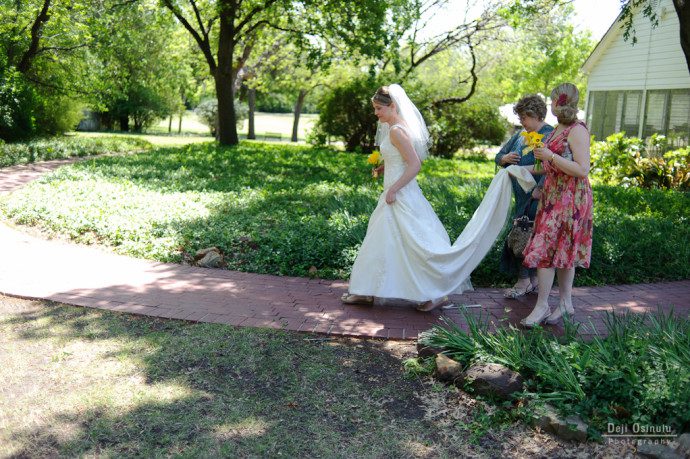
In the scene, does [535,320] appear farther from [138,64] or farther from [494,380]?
[138,64]

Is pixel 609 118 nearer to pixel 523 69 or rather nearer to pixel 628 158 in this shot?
pixel 628 158

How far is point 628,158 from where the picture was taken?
1405cm

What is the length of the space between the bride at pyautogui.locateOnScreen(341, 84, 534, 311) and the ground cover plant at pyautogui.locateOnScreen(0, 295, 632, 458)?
2.56ft

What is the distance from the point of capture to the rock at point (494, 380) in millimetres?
3699

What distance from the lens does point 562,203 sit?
4.86 metres

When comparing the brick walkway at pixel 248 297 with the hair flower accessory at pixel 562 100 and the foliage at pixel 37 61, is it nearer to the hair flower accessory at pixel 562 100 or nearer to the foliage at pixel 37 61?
the hair flower accessory at pixel 562 100

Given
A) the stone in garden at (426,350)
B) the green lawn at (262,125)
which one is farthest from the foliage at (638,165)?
the green lawn at (262,125)

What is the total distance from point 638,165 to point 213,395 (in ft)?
41.5

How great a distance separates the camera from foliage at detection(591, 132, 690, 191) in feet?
43.0

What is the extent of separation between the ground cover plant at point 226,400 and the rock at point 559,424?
5 centimetres

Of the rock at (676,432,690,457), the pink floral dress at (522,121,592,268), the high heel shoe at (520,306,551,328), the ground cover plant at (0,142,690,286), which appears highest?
the pink floral dress at (522,121,592,268)

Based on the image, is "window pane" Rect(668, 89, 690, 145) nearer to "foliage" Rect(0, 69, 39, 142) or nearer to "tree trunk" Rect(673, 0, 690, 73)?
"tree trunk" Rect(673, 0, 690, 73)

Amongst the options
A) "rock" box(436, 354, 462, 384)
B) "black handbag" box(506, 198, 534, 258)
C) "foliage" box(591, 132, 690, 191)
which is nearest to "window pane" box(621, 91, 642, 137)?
"foliage" box(591, 132, 690, 191)

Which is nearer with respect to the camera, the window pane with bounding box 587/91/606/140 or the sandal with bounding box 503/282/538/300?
the sandal with bounding box 503/282/538/300
